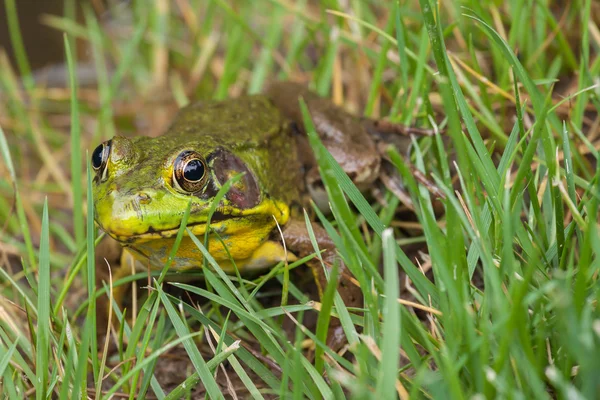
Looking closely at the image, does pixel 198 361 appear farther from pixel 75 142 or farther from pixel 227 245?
pixel 75 142

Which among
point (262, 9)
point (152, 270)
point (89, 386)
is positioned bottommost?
point (89, 386)

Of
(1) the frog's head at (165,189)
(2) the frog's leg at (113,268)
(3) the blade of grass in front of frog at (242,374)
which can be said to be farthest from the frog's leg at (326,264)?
(2) the frog's leg at (113,268)

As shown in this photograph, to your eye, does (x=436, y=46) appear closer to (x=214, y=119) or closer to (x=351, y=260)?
(x=351, y=260)

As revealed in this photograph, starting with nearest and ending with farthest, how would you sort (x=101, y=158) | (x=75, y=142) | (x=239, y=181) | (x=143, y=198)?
(x=143, y=198) → (x=101, y=158) → (x=239, y=181) → (x=75, y=142)

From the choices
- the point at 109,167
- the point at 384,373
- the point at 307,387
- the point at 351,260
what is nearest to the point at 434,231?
the point at 351,260

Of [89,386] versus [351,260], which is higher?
[351,260]

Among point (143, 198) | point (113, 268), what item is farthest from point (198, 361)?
point (113, 268)

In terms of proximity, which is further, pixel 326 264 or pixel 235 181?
pixel 326 264

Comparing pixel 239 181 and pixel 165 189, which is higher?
pixel 165 189
